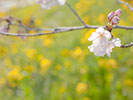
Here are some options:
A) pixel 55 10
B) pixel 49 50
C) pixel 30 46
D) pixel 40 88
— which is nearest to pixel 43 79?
pixel 40 88

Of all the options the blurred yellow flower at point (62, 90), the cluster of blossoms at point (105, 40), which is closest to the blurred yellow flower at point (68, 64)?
the blurred yellow flower at point (62, 90)

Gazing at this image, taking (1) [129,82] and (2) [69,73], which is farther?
(2) [69,73]

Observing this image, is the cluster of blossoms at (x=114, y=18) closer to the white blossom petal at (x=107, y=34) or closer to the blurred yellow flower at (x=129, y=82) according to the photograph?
the white blossom petal at (x=107, y=34)

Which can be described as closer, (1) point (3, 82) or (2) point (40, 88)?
(2) point (40, 88)

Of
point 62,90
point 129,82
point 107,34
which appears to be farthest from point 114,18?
point 62,90

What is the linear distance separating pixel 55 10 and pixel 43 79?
14.2 feet

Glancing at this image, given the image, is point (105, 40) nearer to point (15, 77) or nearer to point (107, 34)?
point (107, 34)

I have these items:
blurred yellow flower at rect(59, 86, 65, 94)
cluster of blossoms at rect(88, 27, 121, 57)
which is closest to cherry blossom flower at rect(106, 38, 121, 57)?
cluster of blossoms at rect(88, 27, 121, 57)

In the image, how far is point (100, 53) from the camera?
34.0 inches

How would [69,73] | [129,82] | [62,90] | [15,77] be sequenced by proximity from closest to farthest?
[129,82] < [62,90] < [69,73] < [15,77]

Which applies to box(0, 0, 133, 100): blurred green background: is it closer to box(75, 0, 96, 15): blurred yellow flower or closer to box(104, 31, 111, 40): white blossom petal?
box(75, 0, 96, 15): blurred yellow flower

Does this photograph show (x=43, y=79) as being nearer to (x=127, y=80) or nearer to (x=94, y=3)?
(x=127, y=80)

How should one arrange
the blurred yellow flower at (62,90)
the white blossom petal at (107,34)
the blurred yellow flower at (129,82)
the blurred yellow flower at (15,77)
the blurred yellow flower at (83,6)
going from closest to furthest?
the white blossom petal at (107,34) < the blurred yellow flower at (129,82) < the blurred yellow flower at (62,90) < the blurred yellow flower at (15,77) < the blurred yellow flower at (83,6)

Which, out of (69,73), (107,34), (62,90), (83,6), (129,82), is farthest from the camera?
(83,6)
